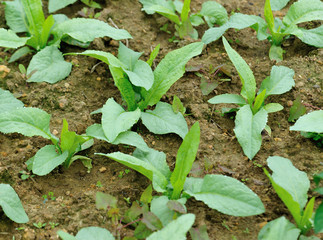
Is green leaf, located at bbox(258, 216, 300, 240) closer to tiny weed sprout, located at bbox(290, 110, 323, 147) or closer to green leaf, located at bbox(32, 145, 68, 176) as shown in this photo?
tiny weed sprout, located at bbox(290, 110, 323, 147)

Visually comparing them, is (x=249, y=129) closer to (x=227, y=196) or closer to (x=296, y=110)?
(x=296, y=110)

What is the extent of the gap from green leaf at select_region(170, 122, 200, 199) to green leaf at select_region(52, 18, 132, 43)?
1085mm

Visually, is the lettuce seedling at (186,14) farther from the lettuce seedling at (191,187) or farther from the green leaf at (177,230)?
A: the green leaf at (177,230)

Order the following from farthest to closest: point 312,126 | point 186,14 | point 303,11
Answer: point 186,14 < point 303,11 < point 312,126

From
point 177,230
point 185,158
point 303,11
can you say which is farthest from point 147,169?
point 303,11

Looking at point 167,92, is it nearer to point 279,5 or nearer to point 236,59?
point 236,59

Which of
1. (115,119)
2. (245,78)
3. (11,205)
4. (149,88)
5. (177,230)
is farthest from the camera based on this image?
(245,78)

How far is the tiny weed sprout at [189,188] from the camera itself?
2.05 meters

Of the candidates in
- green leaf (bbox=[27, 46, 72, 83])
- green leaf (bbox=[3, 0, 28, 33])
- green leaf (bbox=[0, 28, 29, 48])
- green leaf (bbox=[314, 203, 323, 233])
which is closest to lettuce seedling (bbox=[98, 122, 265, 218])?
green leaf (bbox=[314, 203, 323, 233])

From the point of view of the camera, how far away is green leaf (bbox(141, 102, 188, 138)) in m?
2.54

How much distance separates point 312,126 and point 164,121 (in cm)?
88

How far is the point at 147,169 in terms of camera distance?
2.17 meters

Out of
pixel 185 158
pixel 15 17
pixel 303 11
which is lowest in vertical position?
pixel 185 158

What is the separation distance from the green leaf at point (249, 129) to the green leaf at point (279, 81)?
0.19m
